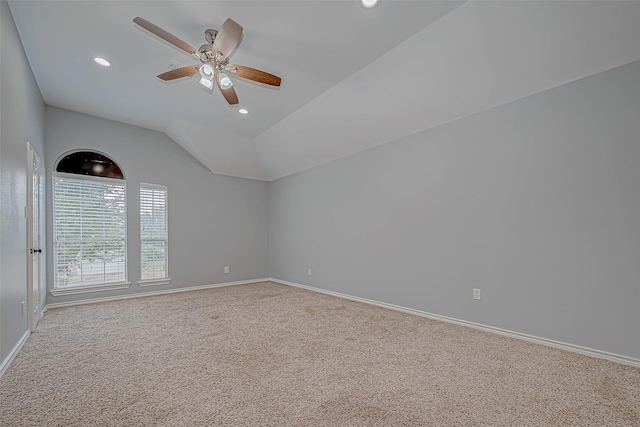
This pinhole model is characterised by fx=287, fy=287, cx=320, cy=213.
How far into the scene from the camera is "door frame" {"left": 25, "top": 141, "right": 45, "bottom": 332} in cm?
296

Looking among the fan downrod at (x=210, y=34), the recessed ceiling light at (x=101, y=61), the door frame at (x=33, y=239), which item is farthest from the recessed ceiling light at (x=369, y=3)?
the door frame at (x=33, y=239)

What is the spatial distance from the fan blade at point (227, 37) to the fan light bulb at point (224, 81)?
0.76 ft

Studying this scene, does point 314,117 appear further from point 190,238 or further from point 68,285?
point 68,285

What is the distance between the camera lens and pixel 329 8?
225 cm

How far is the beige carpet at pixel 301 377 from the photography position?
173 cm

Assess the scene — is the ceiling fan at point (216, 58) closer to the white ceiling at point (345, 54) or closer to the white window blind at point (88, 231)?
the white ceiling at point (345, 54)

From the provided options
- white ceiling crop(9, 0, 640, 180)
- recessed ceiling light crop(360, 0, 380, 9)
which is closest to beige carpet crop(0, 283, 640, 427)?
white ceiling crop(9, 0, 640, 180)

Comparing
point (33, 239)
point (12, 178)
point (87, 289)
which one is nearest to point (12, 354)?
point (33, 239)

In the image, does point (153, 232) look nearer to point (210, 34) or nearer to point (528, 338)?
point (210, 34)

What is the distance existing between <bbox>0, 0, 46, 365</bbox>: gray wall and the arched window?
1401 millimetres

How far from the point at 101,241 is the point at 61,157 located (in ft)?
4.44

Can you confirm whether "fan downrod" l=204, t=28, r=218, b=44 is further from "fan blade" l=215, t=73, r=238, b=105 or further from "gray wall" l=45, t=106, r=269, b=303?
"gray wall" l=45, t=106, r=269, b=303

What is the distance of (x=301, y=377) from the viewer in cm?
218

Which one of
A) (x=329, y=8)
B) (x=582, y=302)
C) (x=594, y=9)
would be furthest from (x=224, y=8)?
(x=582, y=302)
